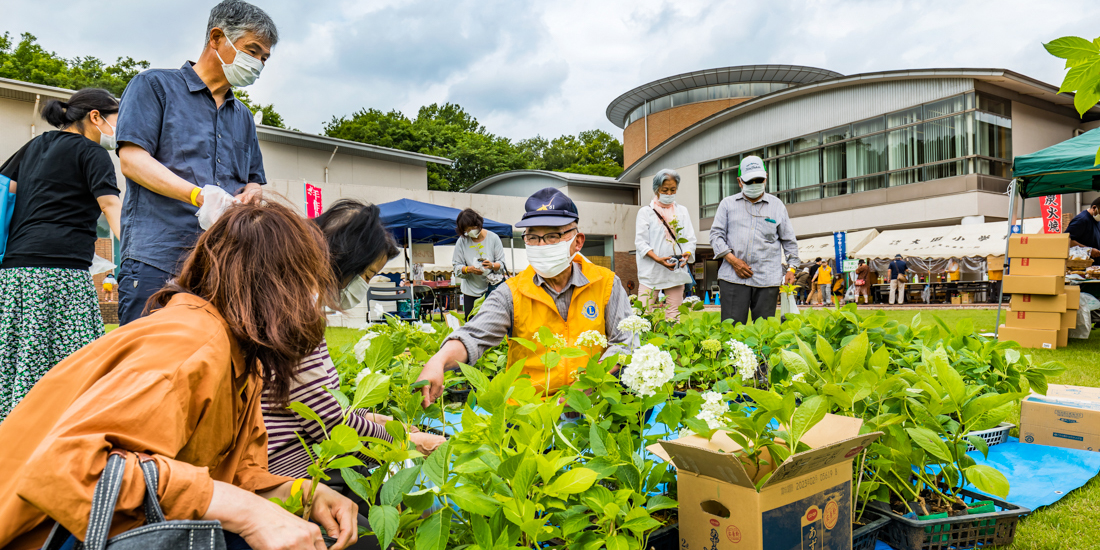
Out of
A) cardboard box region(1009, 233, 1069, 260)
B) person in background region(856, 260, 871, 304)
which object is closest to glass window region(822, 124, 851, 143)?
person in background region(856, 260, 871, 304)

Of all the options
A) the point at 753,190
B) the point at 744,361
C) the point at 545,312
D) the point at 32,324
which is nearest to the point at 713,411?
the point at 744,361

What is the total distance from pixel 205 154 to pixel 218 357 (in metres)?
1.66

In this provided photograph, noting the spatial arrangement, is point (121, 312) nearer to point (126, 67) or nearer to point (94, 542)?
point (94, 542)

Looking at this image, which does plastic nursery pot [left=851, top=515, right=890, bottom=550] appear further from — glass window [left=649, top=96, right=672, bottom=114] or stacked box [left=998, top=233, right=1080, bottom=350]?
glass window [left=649, top=96, right=672, bottom=114]

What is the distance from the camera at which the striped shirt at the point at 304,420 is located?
5.08 feet

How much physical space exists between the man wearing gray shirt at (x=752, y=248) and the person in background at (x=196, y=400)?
12.6 ft

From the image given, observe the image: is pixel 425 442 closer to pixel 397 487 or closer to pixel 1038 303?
pixel 397 487

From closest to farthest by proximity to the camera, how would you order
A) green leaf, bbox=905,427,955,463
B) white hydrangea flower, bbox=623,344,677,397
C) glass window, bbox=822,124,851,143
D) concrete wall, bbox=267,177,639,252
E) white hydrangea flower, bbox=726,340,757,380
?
white hydrangea flower, bbox=623,344,677,397, green leaf, bbox=905,427,955,463, white hydrangea flower, bbox=726,340,757,380, concrete wall, bbox=267,177,639,252, glass window, bbox=822,124,851,143

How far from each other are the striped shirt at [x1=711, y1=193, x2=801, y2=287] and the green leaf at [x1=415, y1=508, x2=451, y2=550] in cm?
389

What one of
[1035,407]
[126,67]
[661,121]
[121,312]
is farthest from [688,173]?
[126,67]

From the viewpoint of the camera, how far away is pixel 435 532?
3.54 feet

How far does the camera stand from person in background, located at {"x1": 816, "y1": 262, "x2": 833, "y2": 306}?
18.5 meters

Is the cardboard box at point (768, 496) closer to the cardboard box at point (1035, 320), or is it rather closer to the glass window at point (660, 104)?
the cardboard box at point (1035, 320)

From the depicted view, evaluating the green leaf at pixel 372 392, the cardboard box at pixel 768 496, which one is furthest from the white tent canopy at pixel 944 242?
the green leaf at pixel 372 392
